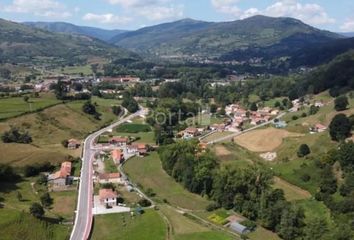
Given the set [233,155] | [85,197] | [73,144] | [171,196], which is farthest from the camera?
[73,144]

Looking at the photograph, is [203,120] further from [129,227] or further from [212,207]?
[129,227]

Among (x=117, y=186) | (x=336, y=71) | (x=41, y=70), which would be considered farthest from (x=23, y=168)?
(x=41, y=70)

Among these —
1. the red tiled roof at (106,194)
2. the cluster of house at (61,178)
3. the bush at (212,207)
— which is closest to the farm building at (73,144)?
the cluster of house at (61,178)

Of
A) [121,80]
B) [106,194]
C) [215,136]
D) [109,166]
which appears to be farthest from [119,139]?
[121,80]

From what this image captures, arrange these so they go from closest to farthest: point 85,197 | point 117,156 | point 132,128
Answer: point 85,197 → point 117,156 → point 132,128

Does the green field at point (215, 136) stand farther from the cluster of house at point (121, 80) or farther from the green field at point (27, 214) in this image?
the cluster of house at point (121, 80)

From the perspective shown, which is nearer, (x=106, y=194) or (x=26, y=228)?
(x=26, y=228)
